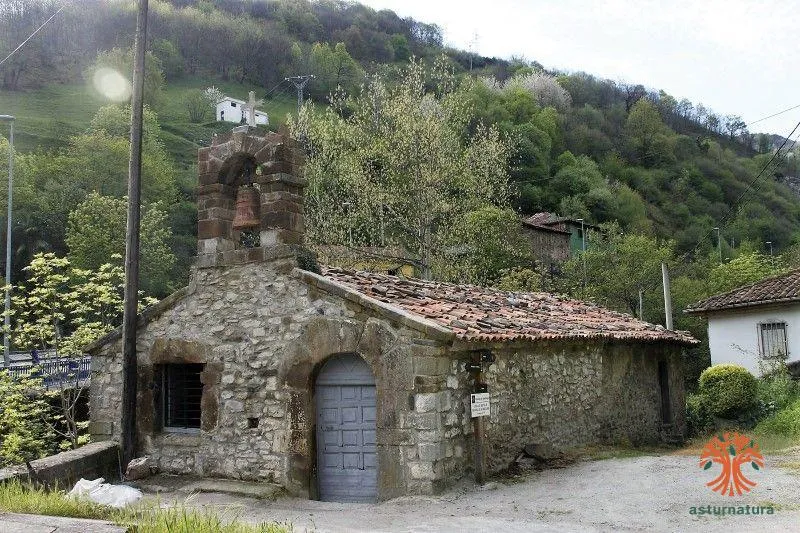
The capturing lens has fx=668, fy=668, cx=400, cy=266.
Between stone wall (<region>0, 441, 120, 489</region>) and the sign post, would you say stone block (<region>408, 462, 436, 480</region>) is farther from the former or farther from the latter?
stone wall (<region>0, 441, 120, 489</region>)

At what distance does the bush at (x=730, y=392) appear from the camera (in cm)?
1770

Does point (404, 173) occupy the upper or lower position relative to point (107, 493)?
upper

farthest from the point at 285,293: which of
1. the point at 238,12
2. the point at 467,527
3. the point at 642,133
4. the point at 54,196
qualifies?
the point at 238,12

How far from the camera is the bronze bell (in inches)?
420

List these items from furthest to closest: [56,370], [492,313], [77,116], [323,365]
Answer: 1. [77,116]
2. [56,370]
3. [492,313]
4. [323,365]

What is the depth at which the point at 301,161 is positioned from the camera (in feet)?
34.4

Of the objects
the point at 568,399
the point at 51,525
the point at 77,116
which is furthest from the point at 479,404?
the point at 77,116

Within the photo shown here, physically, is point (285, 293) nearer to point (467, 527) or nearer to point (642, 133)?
point (467, 527)

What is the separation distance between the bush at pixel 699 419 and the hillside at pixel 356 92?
85.7 feet

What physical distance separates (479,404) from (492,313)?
8.50 feet

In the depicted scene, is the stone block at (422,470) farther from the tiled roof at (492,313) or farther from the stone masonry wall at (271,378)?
the tiled roof at (492,313)

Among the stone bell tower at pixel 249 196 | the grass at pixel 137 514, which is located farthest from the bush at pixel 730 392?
the grass at pixel 137 514

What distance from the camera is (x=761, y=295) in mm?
20547

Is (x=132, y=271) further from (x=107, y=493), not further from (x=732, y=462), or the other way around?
(x=732, y=462)
